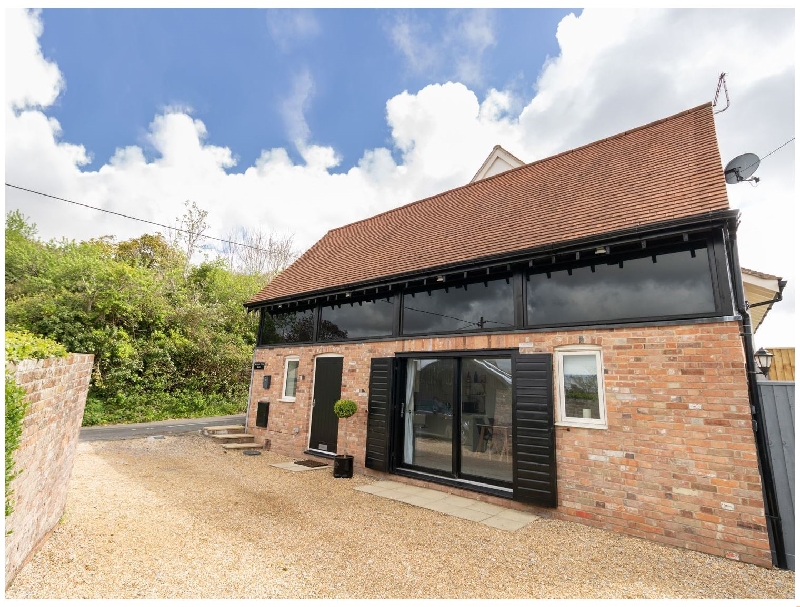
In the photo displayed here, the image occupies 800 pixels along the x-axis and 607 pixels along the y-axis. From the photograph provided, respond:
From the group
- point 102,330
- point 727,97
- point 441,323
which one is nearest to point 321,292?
point 441,323

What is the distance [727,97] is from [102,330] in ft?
67.0

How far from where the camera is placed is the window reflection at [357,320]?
8.41m

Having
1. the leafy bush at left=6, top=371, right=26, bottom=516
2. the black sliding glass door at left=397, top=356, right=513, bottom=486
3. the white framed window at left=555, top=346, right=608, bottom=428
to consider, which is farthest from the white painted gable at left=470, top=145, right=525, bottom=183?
the leafy bush at left=6, top=371, right=26, bottom=516

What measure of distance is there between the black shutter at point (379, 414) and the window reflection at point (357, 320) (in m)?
0.84

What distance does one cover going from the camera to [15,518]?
301 cm

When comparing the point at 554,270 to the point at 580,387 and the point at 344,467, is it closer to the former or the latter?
the point at 580,387

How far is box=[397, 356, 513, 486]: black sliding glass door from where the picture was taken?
21.0 ft

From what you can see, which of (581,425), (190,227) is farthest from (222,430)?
(190,227)

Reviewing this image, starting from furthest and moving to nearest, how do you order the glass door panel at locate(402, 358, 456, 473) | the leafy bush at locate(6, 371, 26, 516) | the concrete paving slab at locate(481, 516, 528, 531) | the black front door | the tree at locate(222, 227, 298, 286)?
the tree at locate(222, 227, 298, 286) → the black front door → the glass door panel at locate(402, 358, 456, 473) → the concrete paving slab at locate(481, 516, 528, 531) → the leafy bush at locate(6, 371, 26, 516)

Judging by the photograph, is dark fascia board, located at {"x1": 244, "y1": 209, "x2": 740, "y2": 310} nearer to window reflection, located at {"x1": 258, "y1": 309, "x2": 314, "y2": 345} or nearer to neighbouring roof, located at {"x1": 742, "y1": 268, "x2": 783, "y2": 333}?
neighbouring roof, located at {"x1": 742, "y1": 268, "x2": 783, "y2": 333}

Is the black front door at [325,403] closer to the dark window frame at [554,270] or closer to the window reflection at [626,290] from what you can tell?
the dark window frame at [554,270]

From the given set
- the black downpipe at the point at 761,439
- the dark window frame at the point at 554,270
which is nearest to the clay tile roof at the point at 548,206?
the dark window frame at the point at 554,270

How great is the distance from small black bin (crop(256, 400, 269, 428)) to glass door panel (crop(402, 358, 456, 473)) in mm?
4715

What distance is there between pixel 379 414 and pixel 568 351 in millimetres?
3993
